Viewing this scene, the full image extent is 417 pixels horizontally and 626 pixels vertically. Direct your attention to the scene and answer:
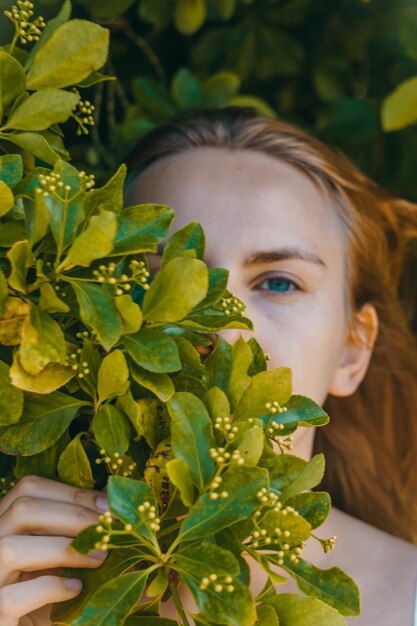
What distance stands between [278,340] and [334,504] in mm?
787

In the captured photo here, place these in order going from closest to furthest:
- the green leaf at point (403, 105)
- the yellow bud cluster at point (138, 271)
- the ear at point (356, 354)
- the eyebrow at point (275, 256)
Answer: the yellow bud cluster at point (138, 271) → the eyebrow at point (275, 256) → the green leaf at point (403, 105) → the ear at point (356, 354)

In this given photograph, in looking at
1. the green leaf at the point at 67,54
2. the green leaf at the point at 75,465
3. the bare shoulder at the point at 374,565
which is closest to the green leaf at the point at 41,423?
the green leaf at the point at 75,465

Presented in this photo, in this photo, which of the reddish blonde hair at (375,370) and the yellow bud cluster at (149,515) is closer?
the yellow bud cluster at (149,515)

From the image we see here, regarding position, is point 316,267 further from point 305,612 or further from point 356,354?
point 305,612

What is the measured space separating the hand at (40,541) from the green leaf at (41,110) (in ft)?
1.24

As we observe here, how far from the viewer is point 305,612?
31.5 inches

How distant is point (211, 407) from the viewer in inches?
32.7

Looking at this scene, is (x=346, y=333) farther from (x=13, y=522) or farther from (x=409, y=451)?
(x=13, y=522)

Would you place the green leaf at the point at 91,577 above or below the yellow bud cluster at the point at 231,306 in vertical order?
below

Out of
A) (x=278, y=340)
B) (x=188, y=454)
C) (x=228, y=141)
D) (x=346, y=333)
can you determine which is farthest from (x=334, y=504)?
(x=188, y=454)

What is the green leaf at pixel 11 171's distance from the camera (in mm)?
830

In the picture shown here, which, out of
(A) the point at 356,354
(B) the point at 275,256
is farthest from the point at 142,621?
(A) the point at 356,354

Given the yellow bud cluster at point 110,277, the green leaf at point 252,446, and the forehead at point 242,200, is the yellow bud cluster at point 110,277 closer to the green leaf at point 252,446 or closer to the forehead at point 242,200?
the green leaf at point 252,446

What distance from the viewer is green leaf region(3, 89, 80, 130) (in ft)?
2.95
